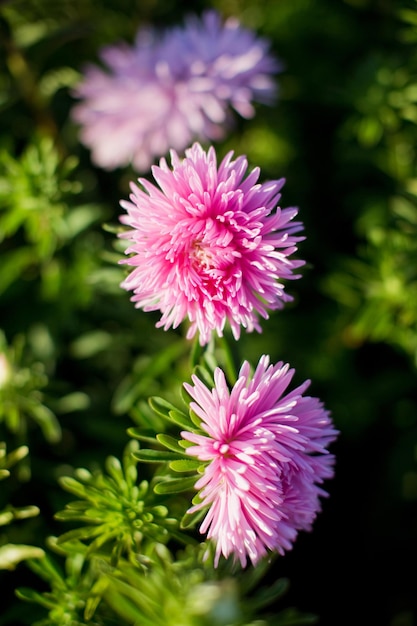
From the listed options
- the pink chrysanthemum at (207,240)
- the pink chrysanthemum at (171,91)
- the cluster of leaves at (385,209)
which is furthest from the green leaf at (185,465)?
the pink chrysanthemum at (171,91)

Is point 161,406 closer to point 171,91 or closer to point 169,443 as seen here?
point 169,443

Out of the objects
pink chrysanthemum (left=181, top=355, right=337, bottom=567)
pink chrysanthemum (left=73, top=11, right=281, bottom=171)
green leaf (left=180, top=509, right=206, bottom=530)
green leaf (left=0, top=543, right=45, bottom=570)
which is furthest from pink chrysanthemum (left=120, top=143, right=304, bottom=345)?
pink chrysanthemum (left=73, top=11, right=281, bottom=171)

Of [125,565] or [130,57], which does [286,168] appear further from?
[125,565]

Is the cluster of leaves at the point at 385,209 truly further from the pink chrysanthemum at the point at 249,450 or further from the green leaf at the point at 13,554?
the green leaf at the point at 13,554

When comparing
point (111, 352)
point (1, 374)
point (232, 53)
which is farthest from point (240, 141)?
point (1, 374)

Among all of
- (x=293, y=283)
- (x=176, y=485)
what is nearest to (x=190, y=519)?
(x=176, y=485)
